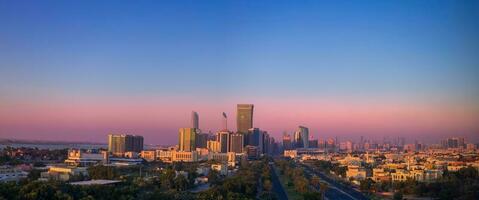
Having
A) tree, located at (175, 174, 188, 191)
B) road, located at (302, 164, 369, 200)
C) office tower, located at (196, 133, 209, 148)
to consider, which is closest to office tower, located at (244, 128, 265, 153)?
office tower, located at (196, 133, 209, 148)

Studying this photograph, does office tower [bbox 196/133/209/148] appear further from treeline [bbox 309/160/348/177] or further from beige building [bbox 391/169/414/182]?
beige building [bbox 391/169/414/182]

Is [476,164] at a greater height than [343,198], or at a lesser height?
greater

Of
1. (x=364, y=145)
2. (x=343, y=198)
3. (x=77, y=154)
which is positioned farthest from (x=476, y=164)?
(x=364, y=145)

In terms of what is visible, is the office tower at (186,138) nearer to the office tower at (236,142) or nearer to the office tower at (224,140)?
the office tower at (224,140)

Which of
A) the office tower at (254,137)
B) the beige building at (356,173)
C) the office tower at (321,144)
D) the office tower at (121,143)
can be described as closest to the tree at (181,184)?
the beige building at (356,173)

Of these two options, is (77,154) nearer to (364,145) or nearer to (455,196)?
(455,196)

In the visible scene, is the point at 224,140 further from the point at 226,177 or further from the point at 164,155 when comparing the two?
the point at 226,177
